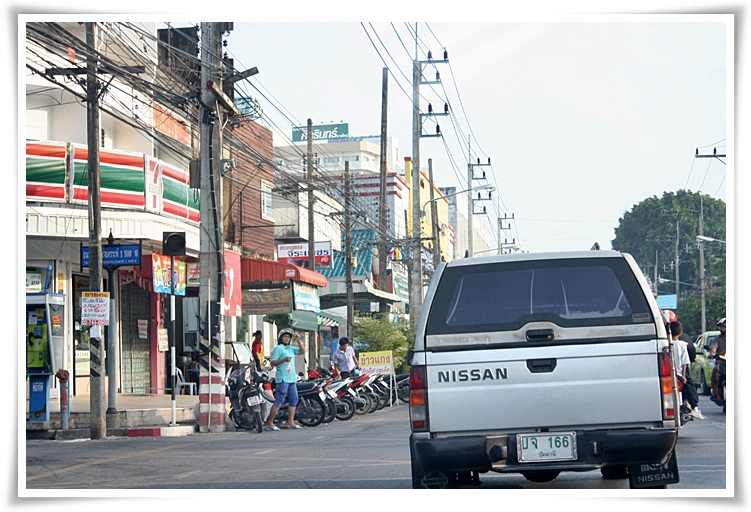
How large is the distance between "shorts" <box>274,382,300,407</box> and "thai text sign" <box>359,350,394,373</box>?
7087 millimetres

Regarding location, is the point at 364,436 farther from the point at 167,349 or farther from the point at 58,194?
the point at 167,349

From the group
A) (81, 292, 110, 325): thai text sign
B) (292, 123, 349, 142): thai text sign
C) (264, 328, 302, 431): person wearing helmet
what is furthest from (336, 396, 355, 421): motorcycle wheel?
(292, 123, 349, 142): thai text sign

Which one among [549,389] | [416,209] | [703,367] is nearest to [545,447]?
[549,389]

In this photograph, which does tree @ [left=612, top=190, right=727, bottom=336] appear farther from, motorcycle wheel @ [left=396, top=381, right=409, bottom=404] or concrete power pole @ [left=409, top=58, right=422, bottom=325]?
motorcycle wheel @ [left=396, top=381, right=409, bottom=404]

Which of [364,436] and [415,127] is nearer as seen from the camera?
[364,436]

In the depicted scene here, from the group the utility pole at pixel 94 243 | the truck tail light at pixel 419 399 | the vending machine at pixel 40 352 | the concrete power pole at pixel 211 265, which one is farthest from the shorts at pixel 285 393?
the truck tail light at pixel 419 399

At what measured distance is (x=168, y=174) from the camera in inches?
1061

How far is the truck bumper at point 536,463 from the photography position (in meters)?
7.61

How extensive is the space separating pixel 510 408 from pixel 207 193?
12872mm

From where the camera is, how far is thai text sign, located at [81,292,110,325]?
707 inches

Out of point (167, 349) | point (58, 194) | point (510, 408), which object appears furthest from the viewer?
point (167, 349)

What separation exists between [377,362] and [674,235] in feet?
231
